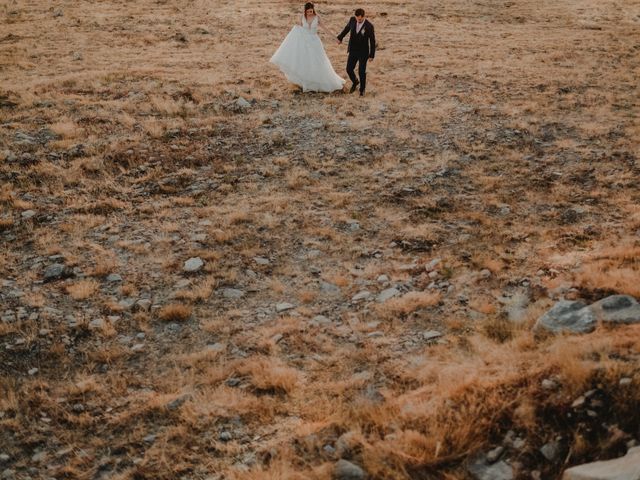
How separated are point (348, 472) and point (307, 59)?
521 inches

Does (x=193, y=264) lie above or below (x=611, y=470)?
below

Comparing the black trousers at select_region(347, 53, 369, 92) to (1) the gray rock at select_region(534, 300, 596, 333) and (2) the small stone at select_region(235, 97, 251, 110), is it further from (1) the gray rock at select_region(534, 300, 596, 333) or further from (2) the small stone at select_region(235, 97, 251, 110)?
(1) the gray rock at select_region(534, 300, 596, 333)

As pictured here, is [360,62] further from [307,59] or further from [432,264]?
[432,264]

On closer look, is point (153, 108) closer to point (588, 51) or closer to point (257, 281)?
point (257, 281)

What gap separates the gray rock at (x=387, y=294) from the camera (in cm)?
690

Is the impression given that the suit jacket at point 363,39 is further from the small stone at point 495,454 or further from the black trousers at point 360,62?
the small stone at point 495,454

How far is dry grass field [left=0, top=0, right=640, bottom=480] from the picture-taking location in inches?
172

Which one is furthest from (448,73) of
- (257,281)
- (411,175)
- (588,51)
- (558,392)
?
(558,392)

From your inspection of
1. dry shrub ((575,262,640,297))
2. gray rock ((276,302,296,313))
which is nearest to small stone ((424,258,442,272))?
dry shrub ((575,262,640,297))

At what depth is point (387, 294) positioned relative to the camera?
22.9 ft

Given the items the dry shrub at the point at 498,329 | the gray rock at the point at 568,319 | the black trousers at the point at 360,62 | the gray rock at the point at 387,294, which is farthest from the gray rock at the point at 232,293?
the black trousers at the point at 360,62

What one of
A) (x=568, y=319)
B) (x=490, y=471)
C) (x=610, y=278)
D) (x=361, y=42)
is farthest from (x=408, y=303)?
(x=361, y=42)

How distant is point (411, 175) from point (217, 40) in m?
15.8

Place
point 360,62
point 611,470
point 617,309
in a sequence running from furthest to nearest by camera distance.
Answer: point 360,62, point 617,309, point 611,470
